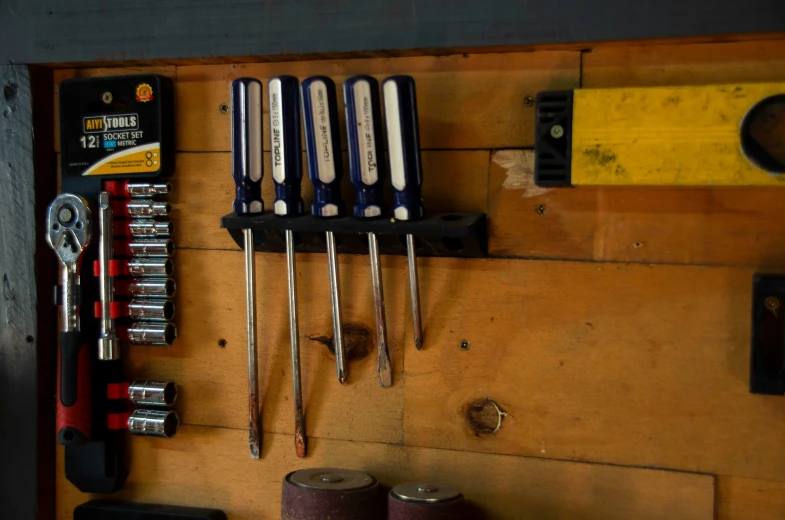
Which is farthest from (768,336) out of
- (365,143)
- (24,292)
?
(24,292)

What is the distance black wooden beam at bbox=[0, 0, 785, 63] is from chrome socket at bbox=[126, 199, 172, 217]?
23cm

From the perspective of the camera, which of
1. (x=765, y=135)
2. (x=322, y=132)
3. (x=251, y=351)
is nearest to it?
(x=765, y=135)

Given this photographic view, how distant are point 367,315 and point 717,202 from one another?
518 millimetres

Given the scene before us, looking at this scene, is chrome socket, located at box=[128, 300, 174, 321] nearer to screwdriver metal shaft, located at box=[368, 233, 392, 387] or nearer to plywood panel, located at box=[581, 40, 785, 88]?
screwdriver metal shaft, located at box=[368, 233, 392, 387]

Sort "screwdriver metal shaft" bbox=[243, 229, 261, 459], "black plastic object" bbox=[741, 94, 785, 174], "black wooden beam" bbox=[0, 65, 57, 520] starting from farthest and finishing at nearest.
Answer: "black wooden beam" bbox=[0, 65, 57, 520]
"screwdriver metal shaft" bbox=[243, 229, 261, 459]
"black plastic object" bbox=[741, 94, 785, 174]

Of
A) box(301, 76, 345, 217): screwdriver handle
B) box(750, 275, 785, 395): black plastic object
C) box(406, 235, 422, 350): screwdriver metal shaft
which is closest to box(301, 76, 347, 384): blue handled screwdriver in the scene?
box(301, 76, 345, 217): screwdriver handle

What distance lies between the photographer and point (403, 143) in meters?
1.04

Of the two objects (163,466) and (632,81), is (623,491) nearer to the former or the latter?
(632,81)

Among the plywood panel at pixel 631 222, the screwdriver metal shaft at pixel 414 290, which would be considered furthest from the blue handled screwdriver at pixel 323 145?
the plywood panel at pixel 631 222

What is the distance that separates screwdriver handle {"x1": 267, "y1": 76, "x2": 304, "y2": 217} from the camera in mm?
1102

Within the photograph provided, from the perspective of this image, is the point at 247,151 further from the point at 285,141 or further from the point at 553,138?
the point at 553,138

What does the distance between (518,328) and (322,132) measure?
15.5 inches

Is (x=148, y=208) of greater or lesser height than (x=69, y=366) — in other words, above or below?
above

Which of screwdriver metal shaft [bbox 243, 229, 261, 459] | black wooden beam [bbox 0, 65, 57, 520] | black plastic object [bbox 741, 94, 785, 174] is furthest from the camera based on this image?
black wooden beam [bbox 0, 65, 57, 520]
